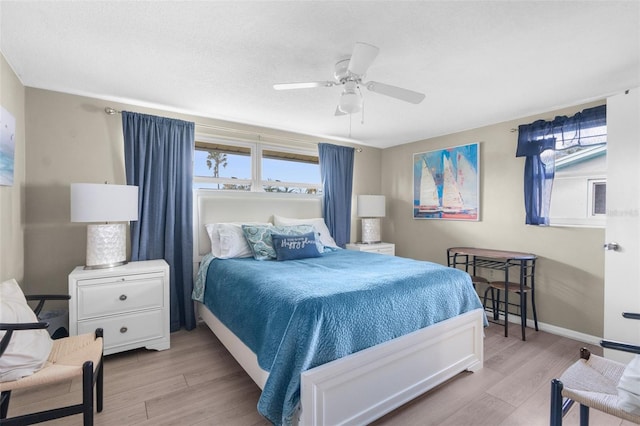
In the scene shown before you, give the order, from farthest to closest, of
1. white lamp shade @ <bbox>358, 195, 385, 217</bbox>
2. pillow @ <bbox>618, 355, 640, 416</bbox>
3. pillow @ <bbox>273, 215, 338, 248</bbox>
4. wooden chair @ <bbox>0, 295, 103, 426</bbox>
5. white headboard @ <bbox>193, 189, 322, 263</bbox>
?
white lamp shade @ <bbox>358, 195, 385, 217</bbox> < pillow @ <bbox>273, 215, 338, 248</bbox> < white headboard @ <bbox>193, 189, 322, 263</bbox> < wooden chair @ <bbox>0, 295, 103, 426</bbox> < pillow @ <bbox>618, 355, 640, 416</bbox>

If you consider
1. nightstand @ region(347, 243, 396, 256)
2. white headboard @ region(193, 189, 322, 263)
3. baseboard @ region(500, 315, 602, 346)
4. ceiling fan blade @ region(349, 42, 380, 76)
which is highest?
ceiling fan blade @ region(349, 42, 380, 76)

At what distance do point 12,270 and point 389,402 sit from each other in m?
2.89

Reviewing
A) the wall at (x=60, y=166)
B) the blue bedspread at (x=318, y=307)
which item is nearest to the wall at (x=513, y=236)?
the blue bedspread at (x=318, y=307)

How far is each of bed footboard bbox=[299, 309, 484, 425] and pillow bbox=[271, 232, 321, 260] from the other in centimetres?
140

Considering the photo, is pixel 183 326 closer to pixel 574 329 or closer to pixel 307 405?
pixel 307 405

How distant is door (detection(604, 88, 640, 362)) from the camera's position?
223 cm

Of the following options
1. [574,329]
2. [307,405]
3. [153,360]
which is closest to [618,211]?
[574,329]

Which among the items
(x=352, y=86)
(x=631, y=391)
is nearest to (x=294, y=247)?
(x=352, y=86)

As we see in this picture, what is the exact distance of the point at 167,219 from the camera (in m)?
3.05

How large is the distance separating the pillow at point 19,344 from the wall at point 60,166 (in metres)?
1.08

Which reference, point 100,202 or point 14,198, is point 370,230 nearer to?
point 100,202

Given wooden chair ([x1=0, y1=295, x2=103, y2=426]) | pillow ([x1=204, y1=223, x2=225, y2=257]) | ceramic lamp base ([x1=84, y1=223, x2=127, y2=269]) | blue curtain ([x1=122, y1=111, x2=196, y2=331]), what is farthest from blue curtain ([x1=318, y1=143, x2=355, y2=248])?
wooden chair ([x1=0, y1=295, x2=103, y2=426])

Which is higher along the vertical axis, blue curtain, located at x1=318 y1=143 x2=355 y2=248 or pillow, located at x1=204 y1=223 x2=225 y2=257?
blue curtain, located at x1=318 y1=143 x2=355 y2=248

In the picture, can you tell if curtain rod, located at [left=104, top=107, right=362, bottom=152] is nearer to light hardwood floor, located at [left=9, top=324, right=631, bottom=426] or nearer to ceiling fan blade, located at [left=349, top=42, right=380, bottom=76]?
ceiling fan blade, located at [left=349, top=42, right=380, bottom=76]
